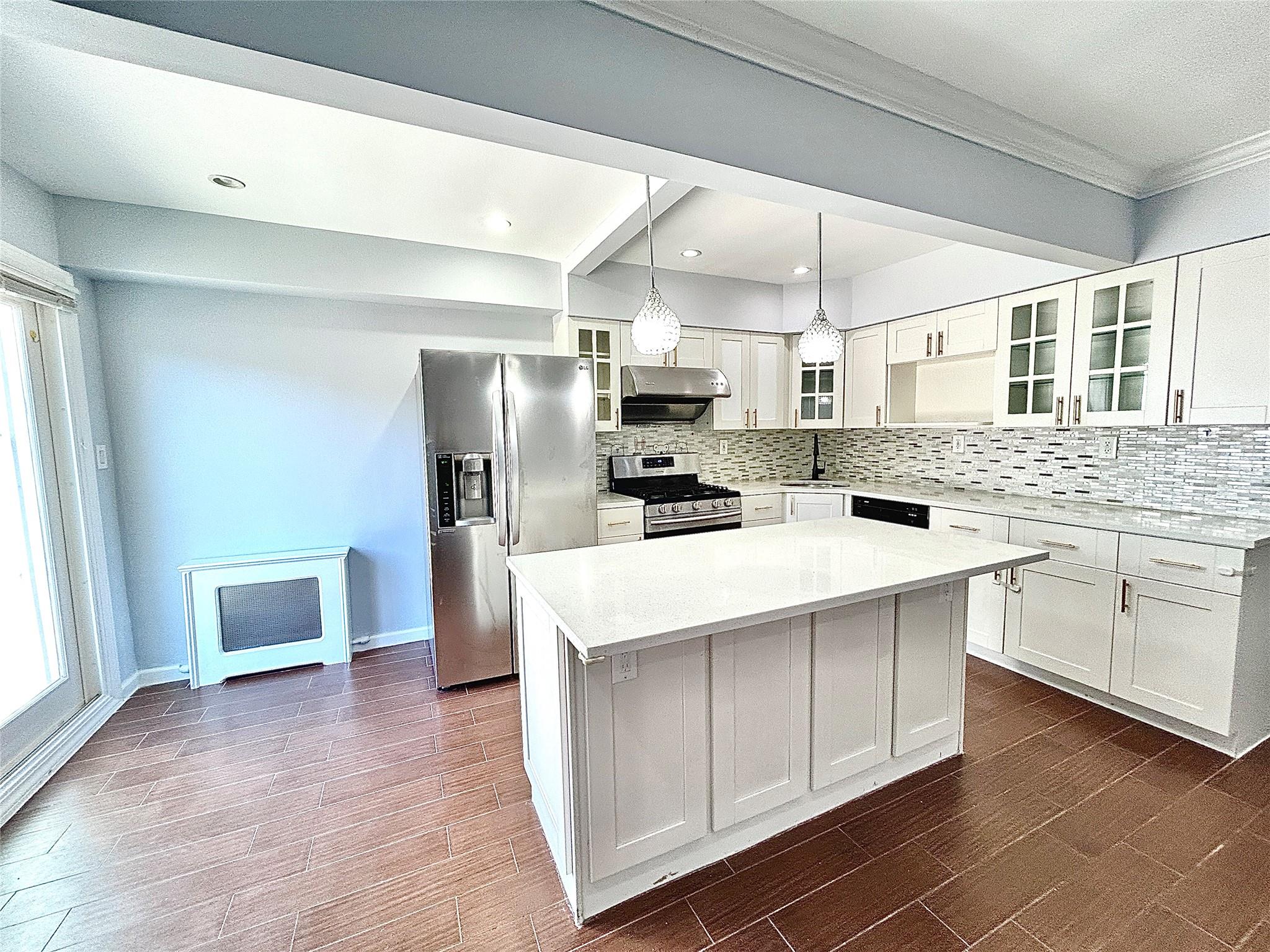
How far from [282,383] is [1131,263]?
4.74 metres

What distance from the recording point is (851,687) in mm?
1902

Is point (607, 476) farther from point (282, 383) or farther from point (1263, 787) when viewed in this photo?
point (1263, 787)

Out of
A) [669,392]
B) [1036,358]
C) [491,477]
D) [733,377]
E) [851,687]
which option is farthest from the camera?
[733,377]

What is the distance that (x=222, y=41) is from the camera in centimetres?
104

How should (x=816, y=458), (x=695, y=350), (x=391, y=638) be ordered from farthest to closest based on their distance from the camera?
(x=816, y=458), (x=695, y=350), (x=391, y=638)

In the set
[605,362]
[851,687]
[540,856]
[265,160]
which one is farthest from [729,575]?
[265,160]

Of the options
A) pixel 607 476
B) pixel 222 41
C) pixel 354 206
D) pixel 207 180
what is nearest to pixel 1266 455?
pixel 607 476

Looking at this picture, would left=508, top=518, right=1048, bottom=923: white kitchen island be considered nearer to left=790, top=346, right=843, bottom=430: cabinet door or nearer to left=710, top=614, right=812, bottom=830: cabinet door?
left=710, top=614, right=812, bottom=830: cabinet door

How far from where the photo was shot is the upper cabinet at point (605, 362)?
144 inches

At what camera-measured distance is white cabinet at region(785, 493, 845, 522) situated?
3.96m

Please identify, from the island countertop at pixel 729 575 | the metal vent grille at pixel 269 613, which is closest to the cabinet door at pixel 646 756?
the island countertop at pixel 729 575

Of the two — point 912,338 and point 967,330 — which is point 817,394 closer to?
point 912,338

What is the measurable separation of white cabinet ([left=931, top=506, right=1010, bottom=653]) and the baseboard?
338 centimetres

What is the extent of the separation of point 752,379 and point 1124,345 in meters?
2.23
